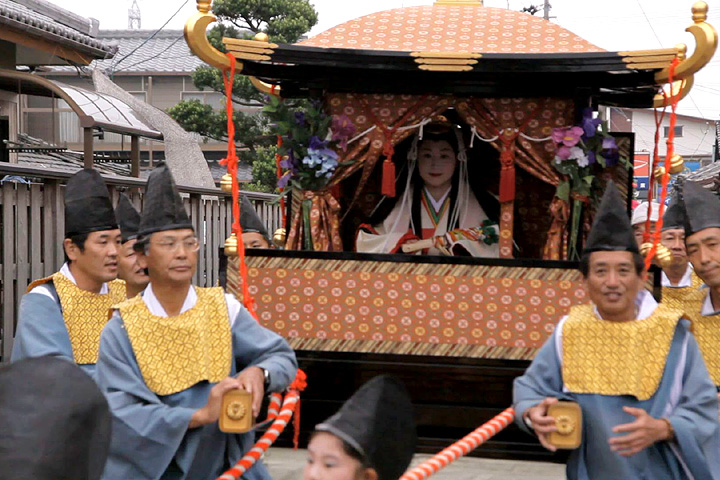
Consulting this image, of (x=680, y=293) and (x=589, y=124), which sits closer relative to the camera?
(x=680, y=293)

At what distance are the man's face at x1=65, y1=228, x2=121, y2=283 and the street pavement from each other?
7.01ft

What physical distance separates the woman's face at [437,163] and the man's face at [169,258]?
16.0 ft

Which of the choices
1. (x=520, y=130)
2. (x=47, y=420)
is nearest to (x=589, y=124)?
(x=520, y=130)

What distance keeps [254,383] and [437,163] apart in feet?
17.3

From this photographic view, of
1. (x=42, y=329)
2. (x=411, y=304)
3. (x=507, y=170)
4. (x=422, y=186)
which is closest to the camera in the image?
(x=42, y=329)

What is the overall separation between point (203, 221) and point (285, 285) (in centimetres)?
634

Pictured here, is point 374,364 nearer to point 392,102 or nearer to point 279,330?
point 279,330

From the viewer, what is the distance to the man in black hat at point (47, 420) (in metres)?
1.97

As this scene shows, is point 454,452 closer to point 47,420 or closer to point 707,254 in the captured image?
point 707,254

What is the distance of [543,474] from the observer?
747 centimetres

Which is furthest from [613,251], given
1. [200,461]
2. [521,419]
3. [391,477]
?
[200,461]

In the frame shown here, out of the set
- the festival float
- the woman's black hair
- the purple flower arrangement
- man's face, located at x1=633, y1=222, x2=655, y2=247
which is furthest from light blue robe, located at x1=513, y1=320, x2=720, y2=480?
the woman's black hair

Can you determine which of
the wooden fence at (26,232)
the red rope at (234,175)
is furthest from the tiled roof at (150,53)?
the red rope at (234,175)

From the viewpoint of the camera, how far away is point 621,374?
4.18 m
